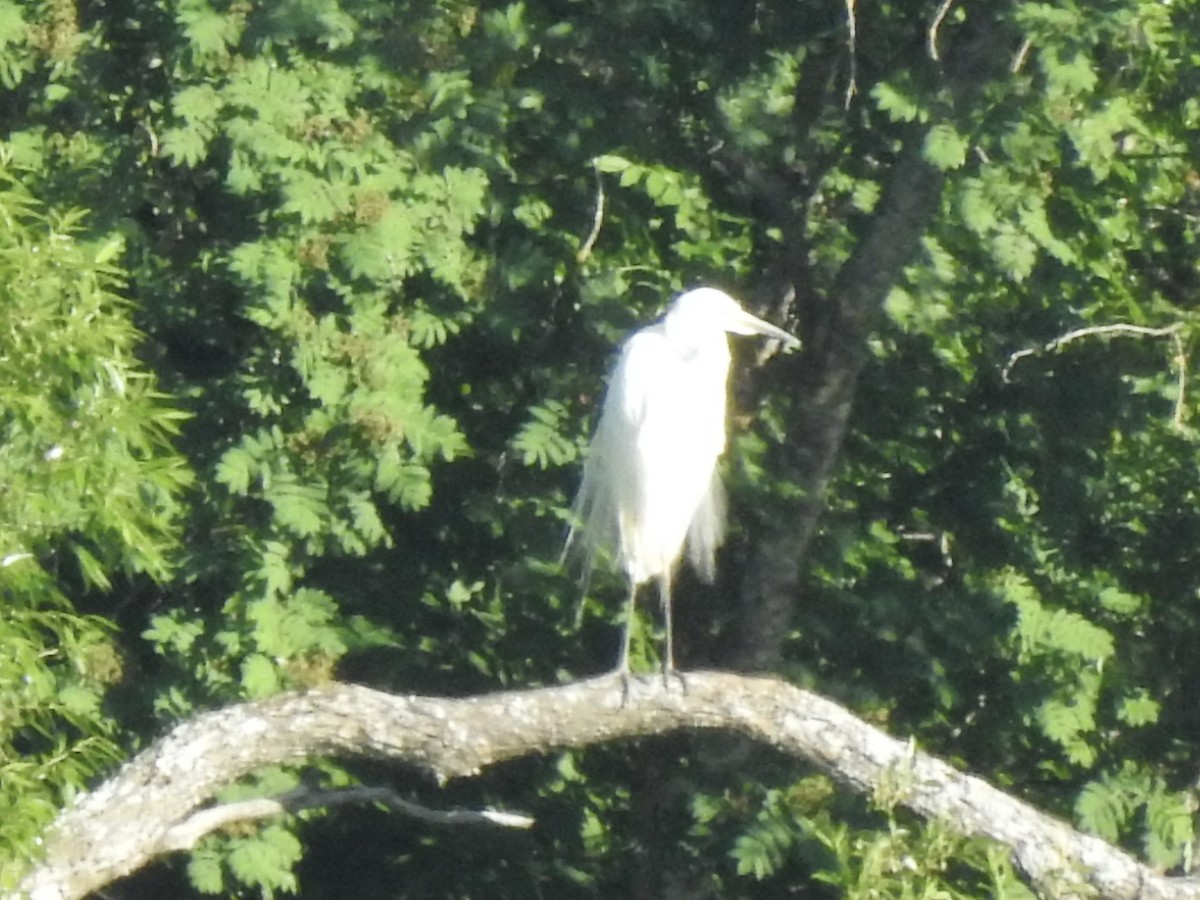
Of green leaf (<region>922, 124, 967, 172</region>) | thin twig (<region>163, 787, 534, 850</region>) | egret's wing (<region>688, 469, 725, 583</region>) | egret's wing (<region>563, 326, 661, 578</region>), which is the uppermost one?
green leaf (<region>922, 124, 967, 172</region>)

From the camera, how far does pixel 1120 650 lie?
549 centimetres

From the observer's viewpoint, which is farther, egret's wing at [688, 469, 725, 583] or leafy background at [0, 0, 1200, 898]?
egret's wing at [688, 469, 725, 583]

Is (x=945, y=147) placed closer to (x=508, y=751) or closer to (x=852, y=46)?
(x=852, y=46)

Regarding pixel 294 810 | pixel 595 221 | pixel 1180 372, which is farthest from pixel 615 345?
pixel 294 810

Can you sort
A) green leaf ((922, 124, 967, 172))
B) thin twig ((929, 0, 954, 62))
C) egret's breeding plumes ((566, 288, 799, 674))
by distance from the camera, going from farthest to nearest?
egret's breeding plumes ((566, 288, 799, 674)), thin twig ((929, 0, 954, 62)), green leaf ((922, 124, 967, 172))

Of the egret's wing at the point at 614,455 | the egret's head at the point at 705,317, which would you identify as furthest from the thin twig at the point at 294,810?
the egret's head at the point at 705,317

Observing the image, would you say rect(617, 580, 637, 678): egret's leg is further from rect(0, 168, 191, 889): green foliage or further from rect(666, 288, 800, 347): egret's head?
rect(0, 168, 191, 889): green foliage

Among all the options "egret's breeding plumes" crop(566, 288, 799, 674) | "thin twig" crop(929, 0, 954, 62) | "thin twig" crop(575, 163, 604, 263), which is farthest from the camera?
"thin twig" crop(575, 163, 604, 263)

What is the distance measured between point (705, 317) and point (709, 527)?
0.78m

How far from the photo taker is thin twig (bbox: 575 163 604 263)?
5.34 m

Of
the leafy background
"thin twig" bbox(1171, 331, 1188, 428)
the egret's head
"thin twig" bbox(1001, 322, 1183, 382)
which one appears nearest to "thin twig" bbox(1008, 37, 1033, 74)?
the leafy background

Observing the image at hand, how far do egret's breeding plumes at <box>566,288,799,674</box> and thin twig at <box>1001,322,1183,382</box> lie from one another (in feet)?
1.93

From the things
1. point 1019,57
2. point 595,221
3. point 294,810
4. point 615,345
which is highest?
point 1019,57

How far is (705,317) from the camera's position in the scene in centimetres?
514
